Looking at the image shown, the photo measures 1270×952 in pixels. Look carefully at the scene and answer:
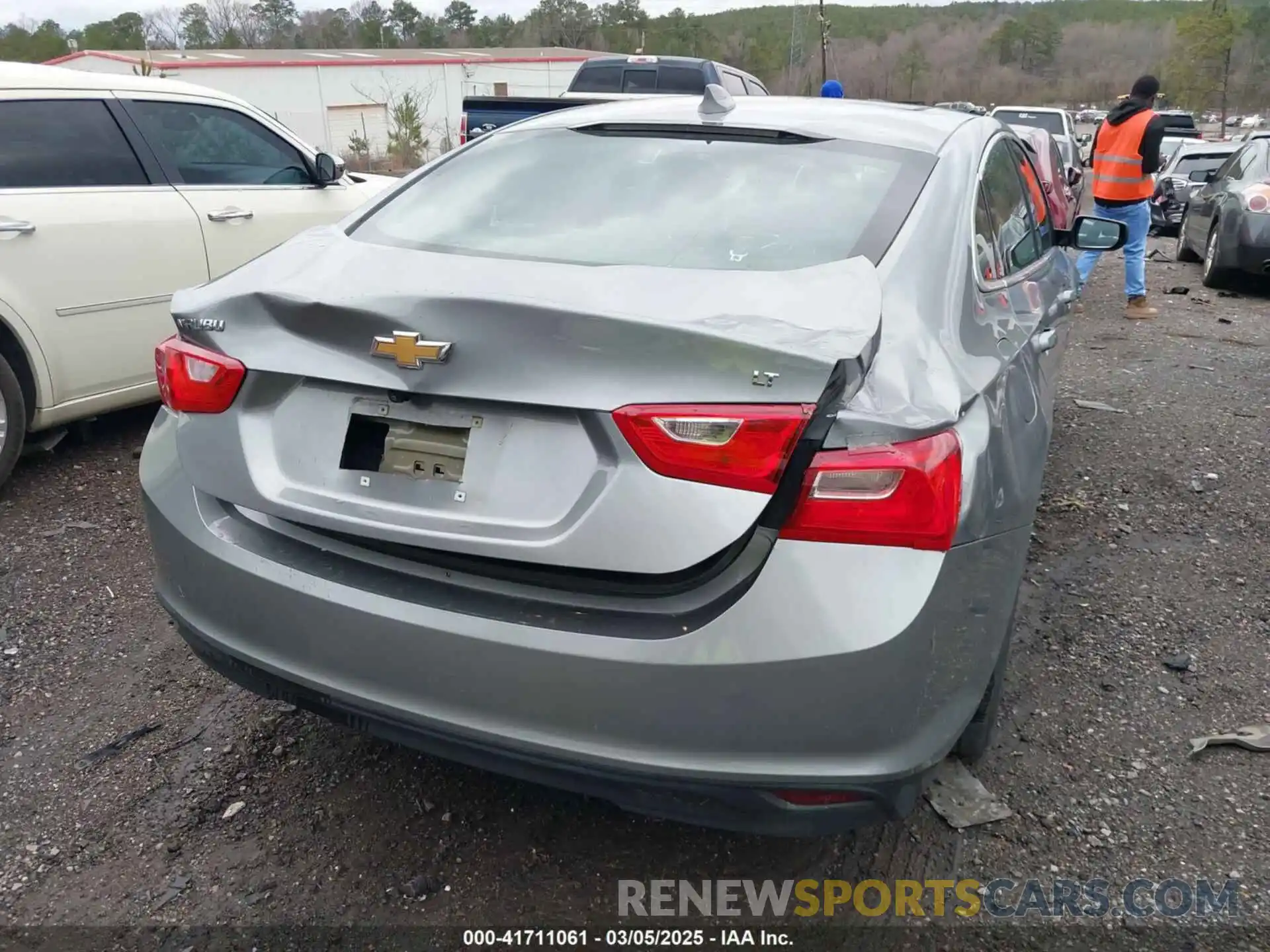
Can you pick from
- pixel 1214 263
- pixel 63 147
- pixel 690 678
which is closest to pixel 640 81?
pixel 1214 263

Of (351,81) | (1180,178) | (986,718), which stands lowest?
(986,718)

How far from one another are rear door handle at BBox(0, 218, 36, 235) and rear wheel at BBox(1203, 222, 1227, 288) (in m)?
9.59

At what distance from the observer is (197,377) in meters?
2.09

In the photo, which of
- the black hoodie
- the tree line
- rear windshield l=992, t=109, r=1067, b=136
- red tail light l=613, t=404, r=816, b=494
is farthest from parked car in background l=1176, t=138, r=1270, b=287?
the tree line

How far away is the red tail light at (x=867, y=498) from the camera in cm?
167

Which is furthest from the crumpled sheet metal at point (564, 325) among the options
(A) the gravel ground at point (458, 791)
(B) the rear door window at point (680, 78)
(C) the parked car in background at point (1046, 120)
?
(C) the parked car in background at point (1046, 120)

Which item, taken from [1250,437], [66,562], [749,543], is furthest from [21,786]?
[1250,437]

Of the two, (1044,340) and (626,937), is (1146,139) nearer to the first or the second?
(1044,340)

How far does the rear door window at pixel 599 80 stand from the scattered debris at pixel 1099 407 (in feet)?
30.2

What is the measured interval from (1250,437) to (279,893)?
524cm

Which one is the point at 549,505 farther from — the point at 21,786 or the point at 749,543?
the point at 21,786

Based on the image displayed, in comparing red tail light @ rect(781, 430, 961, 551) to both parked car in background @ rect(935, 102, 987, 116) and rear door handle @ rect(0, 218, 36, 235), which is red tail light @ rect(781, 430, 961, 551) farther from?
rear door handle @ rect(0, 218, 36, 235)

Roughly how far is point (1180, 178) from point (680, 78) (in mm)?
8641

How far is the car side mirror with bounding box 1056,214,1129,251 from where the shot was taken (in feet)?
12.9
